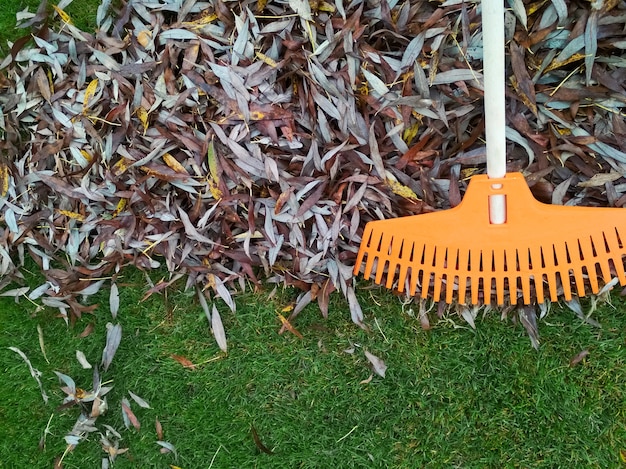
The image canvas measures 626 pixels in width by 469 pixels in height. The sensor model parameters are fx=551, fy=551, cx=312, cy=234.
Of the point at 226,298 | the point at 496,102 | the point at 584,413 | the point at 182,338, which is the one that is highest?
the point at 496,102

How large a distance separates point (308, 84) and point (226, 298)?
0.79 m

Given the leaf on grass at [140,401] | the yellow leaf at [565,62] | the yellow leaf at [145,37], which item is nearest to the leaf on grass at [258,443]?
the leaf on grass at [140,401]

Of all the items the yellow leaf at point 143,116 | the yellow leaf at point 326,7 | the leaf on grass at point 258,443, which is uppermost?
the yellow leaf at point 326,7

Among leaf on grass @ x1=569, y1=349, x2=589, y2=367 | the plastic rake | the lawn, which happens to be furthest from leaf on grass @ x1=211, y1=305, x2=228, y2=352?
leaf on grass @ x1=569, y1=349, x2=589, y2=367

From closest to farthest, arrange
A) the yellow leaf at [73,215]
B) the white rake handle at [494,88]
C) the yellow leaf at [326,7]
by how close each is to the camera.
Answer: the white rake handle at [494,88], the yellow leaf at [326,7], the yellow leaf at [73,215]

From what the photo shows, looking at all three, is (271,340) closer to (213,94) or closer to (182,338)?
(182,338)

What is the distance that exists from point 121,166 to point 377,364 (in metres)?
1.12

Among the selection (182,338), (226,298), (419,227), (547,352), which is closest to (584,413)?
(547,352)

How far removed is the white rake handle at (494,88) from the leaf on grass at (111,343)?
1376 millimetres

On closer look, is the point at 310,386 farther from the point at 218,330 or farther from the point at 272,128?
the point at 272,128

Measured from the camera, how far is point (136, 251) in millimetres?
1959

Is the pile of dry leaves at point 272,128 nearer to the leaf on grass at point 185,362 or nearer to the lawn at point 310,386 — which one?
the lawn at point 310,386

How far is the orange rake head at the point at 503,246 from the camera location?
5.40 feet

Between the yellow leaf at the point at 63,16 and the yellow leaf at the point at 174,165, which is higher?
the yellow leaf at the point at 63,16
